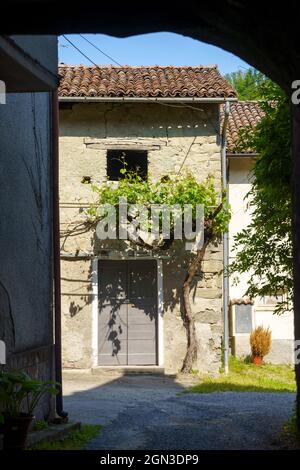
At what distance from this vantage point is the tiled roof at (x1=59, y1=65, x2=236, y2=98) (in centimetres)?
1437

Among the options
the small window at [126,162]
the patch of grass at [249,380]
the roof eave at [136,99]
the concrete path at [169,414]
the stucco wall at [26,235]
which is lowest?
the patch of grass at [249,380]

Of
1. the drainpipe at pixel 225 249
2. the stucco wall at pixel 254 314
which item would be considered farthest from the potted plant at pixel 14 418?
the stucco wall at pixel 254 314

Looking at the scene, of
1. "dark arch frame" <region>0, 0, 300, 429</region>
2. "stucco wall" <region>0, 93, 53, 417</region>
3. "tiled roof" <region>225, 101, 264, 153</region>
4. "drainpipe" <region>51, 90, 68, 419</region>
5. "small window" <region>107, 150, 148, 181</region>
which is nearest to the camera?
"dark arch frame" <region>0, 0, 300, 429</region>

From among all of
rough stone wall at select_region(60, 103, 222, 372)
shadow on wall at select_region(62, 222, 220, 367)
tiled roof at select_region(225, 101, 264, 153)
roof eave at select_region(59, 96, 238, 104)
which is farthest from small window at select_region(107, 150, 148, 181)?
tiled roof at select_region(225, 101, 264, 153)

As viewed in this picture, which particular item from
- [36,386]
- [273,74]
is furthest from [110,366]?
[273,74]

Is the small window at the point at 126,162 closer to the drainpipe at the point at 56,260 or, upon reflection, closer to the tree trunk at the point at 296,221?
the drainpipe at the point at 56,260

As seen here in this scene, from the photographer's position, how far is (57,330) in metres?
8.54

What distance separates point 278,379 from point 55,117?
7569 millimetres

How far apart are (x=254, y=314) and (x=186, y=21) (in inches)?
521

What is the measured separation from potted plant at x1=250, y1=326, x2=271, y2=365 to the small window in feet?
14.2

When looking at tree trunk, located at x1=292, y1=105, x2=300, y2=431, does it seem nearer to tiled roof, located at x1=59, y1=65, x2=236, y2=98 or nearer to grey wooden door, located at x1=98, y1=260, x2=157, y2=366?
grey wooden door, located at x1=98, y1=260, x2=157, y2=366

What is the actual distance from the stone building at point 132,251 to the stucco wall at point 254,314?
5.43 ft

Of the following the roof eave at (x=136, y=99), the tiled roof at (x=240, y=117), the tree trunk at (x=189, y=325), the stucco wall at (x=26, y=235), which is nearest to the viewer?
the stucco wall at (x=26, y=235)

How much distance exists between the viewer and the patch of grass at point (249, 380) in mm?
12672
